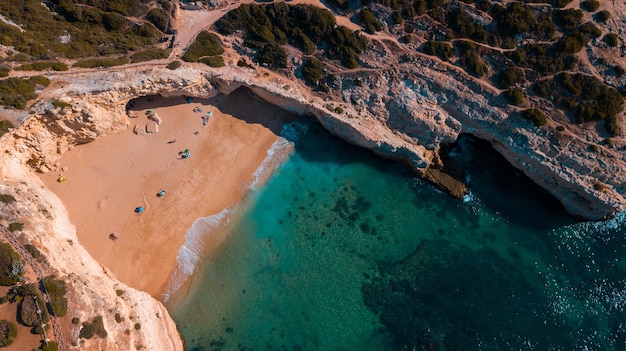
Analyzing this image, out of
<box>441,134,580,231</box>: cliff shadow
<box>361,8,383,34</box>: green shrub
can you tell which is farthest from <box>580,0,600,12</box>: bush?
<box>361,8,383,34</box>: green shrub

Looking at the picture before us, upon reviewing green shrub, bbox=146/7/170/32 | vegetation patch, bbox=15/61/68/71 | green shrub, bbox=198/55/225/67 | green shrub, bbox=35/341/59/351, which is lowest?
green shrub, bbox=35/341/59/351

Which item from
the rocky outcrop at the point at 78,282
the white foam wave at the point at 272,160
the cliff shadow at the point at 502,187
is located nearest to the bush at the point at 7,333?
the rocky outcrop at the point at 78,282

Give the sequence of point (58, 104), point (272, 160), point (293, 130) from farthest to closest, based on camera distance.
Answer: point (293, 130), point (272, 160), point (58, 104)

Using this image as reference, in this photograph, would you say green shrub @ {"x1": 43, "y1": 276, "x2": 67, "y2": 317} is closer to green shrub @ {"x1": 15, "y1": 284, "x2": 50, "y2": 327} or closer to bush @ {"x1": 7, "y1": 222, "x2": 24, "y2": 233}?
green shrub @ {"x1": 15, "y1": 284, "x2": 50, "y2": 327}

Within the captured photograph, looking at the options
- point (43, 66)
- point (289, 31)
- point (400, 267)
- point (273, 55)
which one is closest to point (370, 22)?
point (289, 31)

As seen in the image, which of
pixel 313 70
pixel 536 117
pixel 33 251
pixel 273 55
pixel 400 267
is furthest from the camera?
pixel 273 55

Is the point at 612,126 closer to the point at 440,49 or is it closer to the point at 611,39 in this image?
the point at 611,39

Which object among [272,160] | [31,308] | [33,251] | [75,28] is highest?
[75,28]
